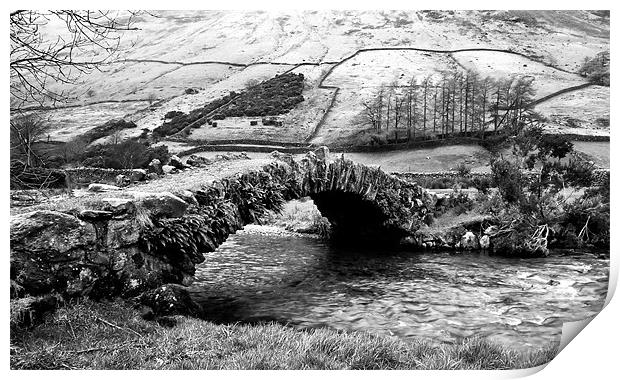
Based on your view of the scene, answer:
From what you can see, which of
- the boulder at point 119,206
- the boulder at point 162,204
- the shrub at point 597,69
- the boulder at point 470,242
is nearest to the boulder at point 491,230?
the boulder at point 470,242

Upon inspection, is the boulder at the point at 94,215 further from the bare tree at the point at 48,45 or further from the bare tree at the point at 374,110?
the bare tree at the point at 374,110

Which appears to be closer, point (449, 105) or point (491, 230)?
point (491, 230)

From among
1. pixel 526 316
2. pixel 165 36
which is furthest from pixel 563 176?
pixel 165 36

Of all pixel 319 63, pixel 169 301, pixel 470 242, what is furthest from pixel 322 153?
pixel 319 63

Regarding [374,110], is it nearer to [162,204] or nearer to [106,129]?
[106,129]

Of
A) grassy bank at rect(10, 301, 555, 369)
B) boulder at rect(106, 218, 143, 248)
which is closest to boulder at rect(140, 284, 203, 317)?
grassy bank at rect(10, 301, 555, 369)

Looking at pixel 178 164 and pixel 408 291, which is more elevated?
pixel 178 164

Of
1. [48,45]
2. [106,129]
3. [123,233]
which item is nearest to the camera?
[48,45]
